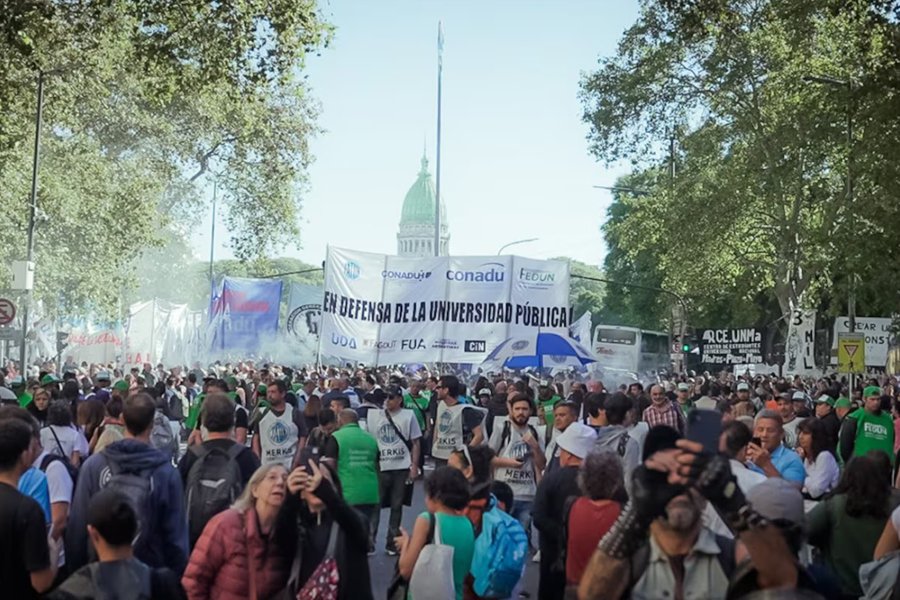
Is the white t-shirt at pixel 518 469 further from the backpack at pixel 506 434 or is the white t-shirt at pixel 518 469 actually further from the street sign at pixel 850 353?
the street sign at pixel 850 353

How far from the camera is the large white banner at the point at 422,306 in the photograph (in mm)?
20922

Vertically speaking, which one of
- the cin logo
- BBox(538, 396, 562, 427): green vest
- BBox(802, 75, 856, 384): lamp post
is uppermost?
BBox(802, 75, 856, 384): lamp post

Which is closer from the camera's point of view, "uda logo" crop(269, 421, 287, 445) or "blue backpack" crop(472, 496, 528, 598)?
"blue backpack" crop(472, 496, 528, 598)

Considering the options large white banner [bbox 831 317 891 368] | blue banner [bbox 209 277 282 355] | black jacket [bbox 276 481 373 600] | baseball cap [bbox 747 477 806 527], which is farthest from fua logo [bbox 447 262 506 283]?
baseball cap [bbox 747 477 806 527]

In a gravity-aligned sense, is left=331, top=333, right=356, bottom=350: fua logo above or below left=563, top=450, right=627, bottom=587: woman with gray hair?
above

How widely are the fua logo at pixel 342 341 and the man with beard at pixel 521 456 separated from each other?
10292mm

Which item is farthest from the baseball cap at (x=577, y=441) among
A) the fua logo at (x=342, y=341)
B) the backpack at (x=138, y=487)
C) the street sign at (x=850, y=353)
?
the street sign at (x=850, y=353)

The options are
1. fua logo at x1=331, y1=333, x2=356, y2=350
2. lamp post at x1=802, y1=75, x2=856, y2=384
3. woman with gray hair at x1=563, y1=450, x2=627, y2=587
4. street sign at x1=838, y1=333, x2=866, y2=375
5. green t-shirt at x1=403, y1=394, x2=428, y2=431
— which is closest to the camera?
woman with gray hair at x1=563, y1=450, x2=627, y2=587

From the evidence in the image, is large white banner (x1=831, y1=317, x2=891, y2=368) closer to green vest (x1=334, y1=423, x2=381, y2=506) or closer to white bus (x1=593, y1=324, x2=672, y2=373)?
white bus (x1=593, y1=324, x2=672, y2=373)

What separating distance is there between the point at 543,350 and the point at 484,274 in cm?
172

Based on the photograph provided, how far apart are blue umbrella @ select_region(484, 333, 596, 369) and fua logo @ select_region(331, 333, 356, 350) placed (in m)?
2.12

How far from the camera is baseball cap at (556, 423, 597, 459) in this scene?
777 cm

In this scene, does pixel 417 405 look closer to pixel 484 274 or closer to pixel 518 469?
pixel 484 274

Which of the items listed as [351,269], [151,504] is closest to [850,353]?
[351,269]
